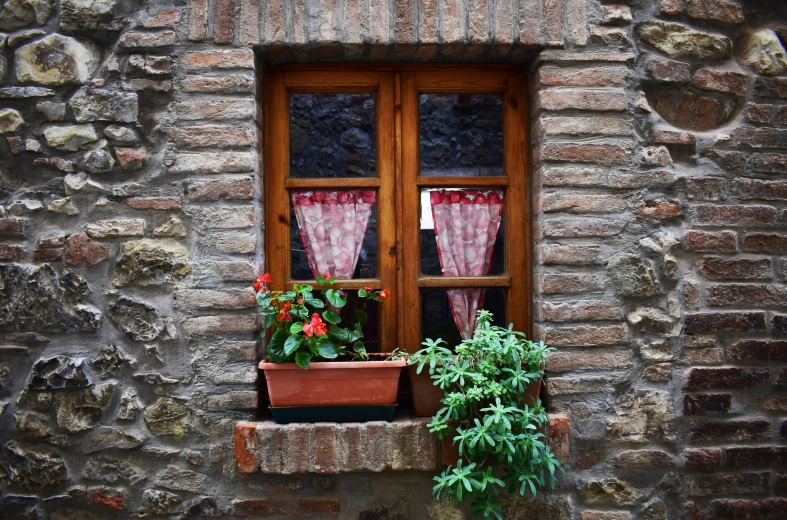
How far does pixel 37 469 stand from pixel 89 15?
5.70 feet

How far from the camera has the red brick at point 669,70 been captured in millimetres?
2500

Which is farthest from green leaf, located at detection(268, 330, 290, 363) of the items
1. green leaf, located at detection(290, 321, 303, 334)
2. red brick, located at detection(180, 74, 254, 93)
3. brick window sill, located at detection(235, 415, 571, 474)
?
red brick, located at detection(180, 74, 254, 93)

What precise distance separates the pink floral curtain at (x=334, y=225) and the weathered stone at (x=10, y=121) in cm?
108

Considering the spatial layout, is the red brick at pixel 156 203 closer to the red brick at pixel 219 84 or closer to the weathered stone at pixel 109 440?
the red brick at pixel 219 84

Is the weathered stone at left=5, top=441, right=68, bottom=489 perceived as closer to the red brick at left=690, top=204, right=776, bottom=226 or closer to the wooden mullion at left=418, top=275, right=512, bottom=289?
the wooden mullion at left=418, top=275, right=512, bottom=289

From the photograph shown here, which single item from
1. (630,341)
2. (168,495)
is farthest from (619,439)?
(168,495)

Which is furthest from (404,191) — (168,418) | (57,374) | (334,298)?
(57,374)

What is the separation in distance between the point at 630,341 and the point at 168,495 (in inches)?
72.2

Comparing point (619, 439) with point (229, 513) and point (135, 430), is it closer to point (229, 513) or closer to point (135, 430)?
point (229, 513)

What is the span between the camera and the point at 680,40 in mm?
2520

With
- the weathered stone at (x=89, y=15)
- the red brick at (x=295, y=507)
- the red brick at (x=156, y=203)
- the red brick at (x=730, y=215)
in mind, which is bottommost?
the red brick at (x=295, y=507)

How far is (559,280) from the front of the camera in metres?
2.44

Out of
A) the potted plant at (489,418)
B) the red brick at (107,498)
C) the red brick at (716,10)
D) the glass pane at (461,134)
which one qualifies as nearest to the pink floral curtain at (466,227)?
the glass pane at (461,134)

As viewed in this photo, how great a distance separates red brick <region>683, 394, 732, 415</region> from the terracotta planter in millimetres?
1100
